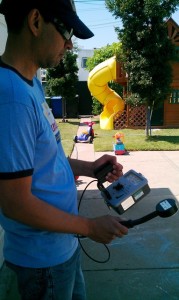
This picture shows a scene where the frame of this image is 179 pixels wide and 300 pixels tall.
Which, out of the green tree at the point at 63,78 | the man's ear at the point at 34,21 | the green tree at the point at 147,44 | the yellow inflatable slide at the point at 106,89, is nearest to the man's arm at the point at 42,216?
the man's ear at the point at 34,21

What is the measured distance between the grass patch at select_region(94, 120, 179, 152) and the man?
701 cm

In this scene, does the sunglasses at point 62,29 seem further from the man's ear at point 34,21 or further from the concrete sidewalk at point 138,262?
the concrete sidewalk at point 138,262

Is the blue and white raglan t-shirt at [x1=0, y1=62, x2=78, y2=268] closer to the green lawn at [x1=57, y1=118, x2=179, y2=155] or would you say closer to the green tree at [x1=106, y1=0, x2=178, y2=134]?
the green lawn at [x1=57, y1=118, x2=179, y2=155]

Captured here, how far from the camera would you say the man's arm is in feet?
3.49

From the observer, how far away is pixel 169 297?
2.55 meters

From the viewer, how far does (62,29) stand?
1201 millimetres

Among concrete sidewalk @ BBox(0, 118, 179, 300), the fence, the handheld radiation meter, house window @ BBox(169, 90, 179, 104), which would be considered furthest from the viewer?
house window @ BBox(169, 90, 179, 104)

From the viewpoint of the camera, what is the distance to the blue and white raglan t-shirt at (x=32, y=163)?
102 cm

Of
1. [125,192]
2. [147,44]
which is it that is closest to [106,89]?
[147,44]

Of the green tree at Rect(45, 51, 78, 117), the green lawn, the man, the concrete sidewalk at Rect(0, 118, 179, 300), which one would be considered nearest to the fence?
the green lawn

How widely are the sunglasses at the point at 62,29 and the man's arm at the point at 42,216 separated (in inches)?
22.1

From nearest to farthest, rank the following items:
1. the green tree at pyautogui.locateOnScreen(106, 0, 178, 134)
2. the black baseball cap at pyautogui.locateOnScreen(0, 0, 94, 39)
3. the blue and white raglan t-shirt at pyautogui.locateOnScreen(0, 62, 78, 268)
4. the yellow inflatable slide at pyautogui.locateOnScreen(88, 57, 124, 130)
→ 1. the blue and white raglan t-shirt at pyautogui.locateOnScreen(0, 62, 78, 268)
2. the black baseball cap at pyautogui.locateOnScreen(0, 0, 94, 39)
3. the green tree at pyautogui.locateOnScreen(106, 0, 178, 134)
4. the yellow inflatable slide at pyautogui.locateOnScreen(88, 57, 124, 130)

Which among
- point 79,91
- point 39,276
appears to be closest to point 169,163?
point 39,276

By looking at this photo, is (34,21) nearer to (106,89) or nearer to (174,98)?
(106,89)
